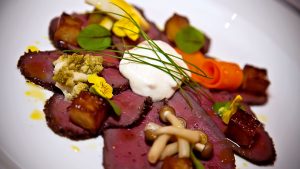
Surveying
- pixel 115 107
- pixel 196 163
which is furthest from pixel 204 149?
pixel 115 107

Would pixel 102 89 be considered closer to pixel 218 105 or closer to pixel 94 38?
pixel 94 38

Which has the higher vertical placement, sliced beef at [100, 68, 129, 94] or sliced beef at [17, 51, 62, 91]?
sliced beef at [100, 68, 129, 94]

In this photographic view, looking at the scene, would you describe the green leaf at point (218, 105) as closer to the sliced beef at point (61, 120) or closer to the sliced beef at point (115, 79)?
the sliced beef at point (115, 79)

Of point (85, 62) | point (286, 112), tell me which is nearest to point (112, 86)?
point (85, 62)

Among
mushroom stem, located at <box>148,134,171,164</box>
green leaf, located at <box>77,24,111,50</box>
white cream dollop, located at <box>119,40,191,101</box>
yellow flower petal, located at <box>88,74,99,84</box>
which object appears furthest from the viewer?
green leaf, located at <box>77,24,111,50</box>

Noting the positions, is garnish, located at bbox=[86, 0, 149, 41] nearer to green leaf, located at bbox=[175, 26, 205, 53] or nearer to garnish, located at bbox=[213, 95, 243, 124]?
green leaf, located at bbox=[175, 26, 205, 53]

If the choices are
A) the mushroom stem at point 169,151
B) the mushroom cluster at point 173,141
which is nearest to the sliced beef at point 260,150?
the mushroom cluster at point 173,141

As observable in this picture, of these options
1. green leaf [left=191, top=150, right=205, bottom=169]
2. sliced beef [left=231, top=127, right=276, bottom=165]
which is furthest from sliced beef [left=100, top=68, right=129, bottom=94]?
sliced beef [left=231, top=127, right=276, bottom=165]
